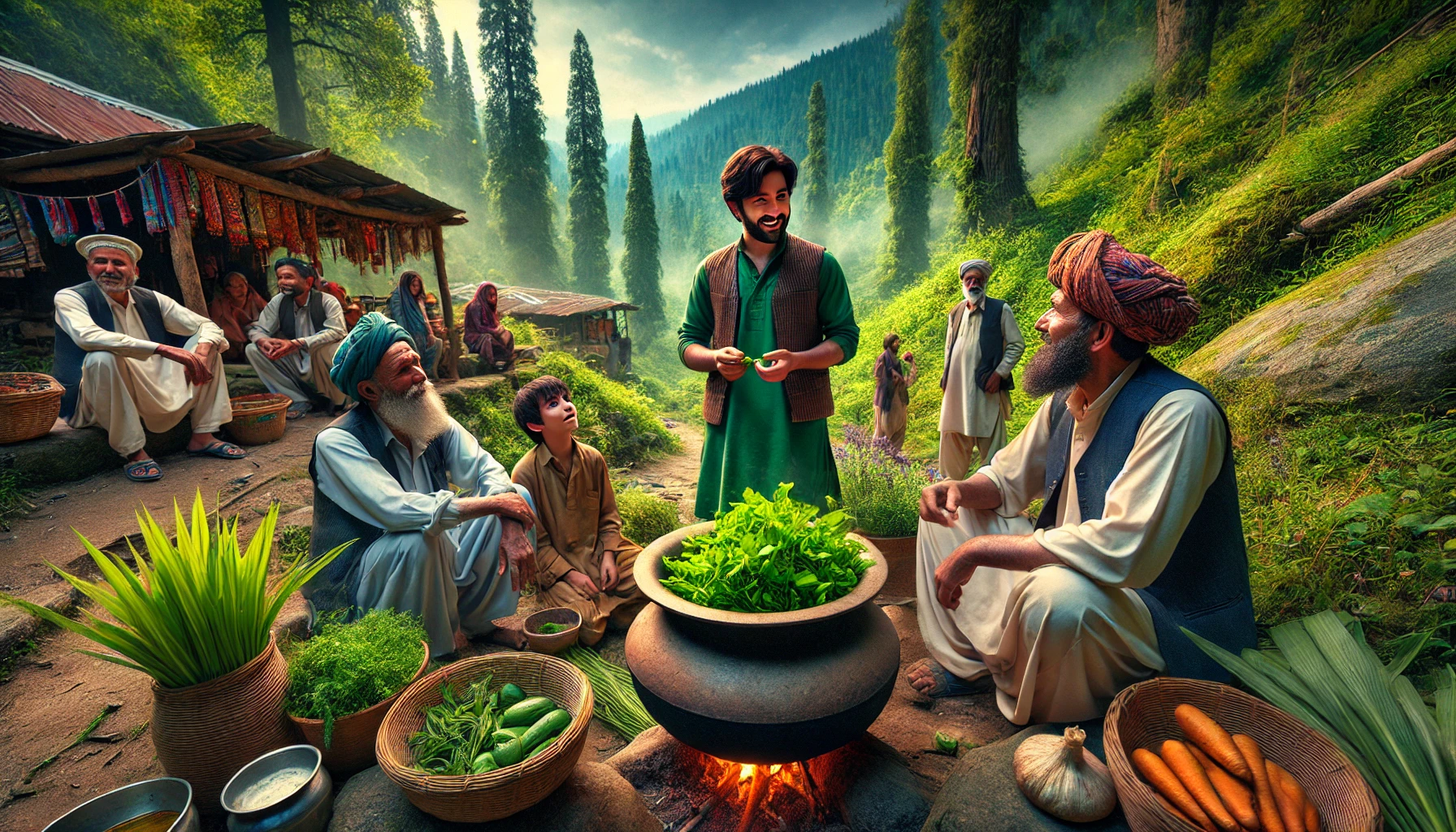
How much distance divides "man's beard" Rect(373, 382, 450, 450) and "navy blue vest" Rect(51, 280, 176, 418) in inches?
163

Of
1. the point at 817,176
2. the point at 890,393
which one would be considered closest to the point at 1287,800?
the point at 890,393

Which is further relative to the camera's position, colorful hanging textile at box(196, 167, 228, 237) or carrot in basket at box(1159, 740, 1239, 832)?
colorful hanging textile at box(196, 167, 228, 237)

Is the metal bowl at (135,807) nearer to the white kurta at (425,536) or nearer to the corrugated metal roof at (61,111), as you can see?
the white kurta at (425,536)

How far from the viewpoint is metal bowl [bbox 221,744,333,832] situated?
178cm

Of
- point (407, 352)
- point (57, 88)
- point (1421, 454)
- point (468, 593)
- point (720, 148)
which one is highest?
point (720, 148)

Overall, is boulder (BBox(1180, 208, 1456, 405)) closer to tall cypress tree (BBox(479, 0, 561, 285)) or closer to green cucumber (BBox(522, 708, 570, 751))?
green cucumber (BBox(522, 708, 570, 751))

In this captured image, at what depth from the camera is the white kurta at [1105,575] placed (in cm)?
189

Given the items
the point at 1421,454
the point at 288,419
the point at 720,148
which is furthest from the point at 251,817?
the point at 720,148

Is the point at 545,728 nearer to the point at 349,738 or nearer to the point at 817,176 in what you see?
the point at 349,738

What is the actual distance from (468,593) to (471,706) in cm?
127

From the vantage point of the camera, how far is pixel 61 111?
26.6 ft

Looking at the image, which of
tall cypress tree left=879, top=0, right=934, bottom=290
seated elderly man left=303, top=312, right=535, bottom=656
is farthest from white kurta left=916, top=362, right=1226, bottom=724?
tall cypress tree left=879, top=0, right=934, bottom=290

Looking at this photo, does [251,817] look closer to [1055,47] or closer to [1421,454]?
[1421,454]

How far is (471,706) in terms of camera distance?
2.16 metres
